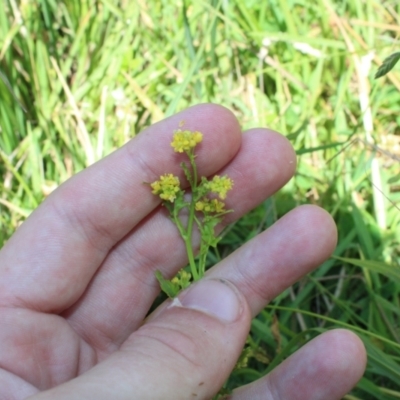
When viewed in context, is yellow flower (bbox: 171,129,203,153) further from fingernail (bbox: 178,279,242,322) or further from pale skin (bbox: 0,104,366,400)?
fingernail (bbox: 178,279,242,322)

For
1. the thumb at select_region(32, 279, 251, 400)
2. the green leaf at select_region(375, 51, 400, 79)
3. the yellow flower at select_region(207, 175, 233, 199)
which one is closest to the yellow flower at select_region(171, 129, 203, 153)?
the yellow flower at select_region(207, 175, 233, 199)

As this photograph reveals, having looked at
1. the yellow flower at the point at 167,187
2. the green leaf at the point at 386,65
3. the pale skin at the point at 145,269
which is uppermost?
the green leaf at the point at 386,65

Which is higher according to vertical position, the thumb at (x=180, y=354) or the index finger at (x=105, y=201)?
the index finger at (x=105, y=201)

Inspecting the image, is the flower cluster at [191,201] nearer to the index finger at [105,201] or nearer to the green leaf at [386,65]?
the index finger at [105,201]

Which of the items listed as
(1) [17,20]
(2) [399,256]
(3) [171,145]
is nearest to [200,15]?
(1) [17,20]

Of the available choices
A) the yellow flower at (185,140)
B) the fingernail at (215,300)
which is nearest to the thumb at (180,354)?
the fingernail at (215,300)

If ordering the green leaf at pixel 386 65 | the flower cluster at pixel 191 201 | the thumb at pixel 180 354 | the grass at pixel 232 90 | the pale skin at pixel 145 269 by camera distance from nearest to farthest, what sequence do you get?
the thumb at pixel 180 354, the green leaf at pixel 386 65, the pale skin at pixel 145 269, the flower cluster at pixel 191 201, the grass at pixel 232 90

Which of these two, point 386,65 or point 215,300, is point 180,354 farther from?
point 386,65
